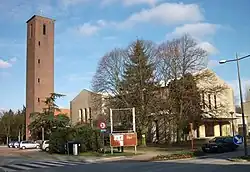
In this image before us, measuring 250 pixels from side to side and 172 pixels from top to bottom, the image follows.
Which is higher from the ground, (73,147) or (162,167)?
(73,147)

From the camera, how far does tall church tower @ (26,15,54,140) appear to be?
7812 cm

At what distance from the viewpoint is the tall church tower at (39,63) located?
78125mm

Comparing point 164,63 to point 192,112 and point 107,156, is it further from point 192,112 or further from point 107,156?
point 107,156

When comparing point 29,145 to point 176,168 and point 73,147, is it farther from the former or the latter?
point 176,168

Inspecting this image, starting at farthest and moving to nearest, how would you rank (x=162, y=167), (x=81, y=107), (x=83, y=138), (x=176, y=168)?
(x=81, y=107)
(x=83, y=138)
(x=162, y=167)
(x=176, y=168)

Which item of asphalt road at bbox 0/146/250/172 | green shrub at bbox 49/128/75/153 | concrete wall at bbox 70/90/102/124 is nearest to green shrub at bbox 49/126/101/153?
green shrub at bbox 49/128/75/153

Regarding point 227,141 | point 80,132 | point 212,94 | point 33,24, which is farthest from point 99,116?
point 33,24

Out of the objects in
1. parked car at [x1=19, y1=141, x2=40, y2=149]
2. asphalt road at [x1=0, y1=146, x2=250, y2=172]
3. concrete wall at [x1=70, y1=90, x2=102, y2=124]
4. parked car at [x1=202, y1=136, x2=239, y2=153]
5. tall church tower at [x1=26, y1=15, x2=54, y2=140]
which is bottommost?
parked car at [x1=19, y1=141, x2=40, y2=149]

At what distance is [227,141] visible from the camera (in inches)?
1299

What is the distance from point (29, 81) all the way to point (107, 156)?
177ft

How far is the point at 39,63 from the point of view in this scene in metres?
79.8

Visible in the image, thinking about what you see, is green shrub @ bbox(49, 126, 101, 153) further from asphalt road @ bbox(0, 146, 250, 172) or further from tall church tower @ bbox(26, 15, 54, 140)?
tall church tower @ bbox(26, 15, 54, 140)

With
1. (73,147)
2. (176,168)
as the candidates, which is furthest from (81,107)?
(176,168)

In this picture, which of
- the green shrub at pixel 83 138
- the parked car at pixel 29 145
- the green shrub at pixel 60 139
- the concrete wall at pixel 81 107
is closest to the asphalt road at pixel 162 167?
the green shrub at pixel 83 138
